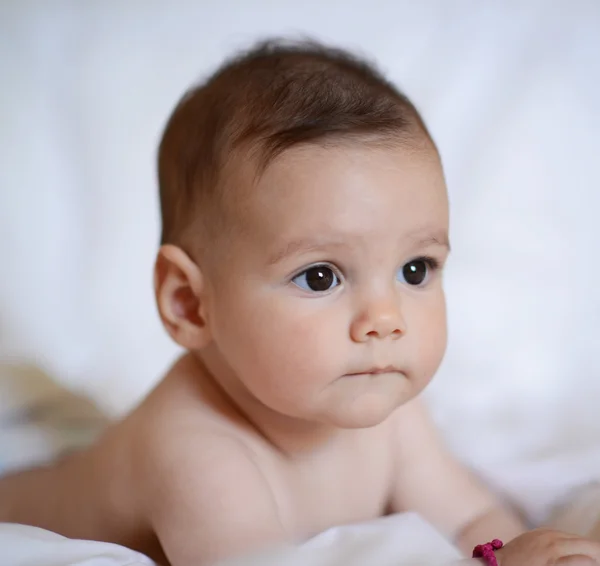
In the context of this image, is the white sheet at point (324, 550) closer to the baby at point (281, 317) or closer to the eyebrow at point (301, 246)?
the baby at point (281, 317)

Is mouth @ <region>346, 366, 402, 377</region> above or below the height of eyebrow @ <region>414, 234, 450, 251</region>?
below

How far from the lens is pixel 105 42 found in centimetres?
171

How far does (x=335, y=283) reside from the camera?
79 cm

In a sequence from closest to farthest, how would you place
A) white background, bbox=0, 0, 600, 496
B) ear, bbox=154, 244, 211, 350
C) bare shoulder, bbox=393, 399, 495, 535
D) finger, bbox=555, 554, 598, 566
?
1. finger, bbox=555, 554, 598, 566
2. ear, bbox=154, 244, 211, 350
3. bare shoulder, bbox=393, 399, 495, 535
4. white background, bbox=0, 0, 600, 496

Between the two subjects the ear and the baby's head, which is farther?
the ear

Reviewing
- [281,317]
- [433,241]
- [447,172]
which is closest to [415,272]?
[433,241]

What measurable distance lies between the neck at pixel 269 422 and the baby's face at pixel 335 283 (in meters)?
0.08

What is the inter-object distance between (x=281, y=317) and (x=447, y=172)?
2.93 feet

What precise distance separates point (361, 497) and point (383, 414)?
0.19 meters

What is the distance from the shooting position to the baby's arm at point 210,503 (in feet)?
2.60

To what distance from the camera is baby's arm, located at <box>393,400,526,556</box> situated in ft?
3.20

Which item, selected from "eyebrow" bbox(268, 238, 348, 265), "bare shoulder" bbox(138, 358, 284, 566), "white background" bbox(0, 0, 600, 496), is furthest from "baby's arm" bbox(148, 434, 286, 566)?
"white background" bbox(0, 0, 600, 496)

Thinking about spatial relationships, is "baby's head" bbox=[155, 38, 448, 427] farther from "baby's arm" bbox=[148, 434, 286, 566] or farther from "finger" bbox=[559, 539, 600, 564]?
"finger" bbox=[559, 539, 600, 564]

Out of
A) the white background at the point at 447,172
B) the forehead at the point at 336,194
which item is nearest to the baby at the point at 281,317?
the forehead at the point at 336,194
